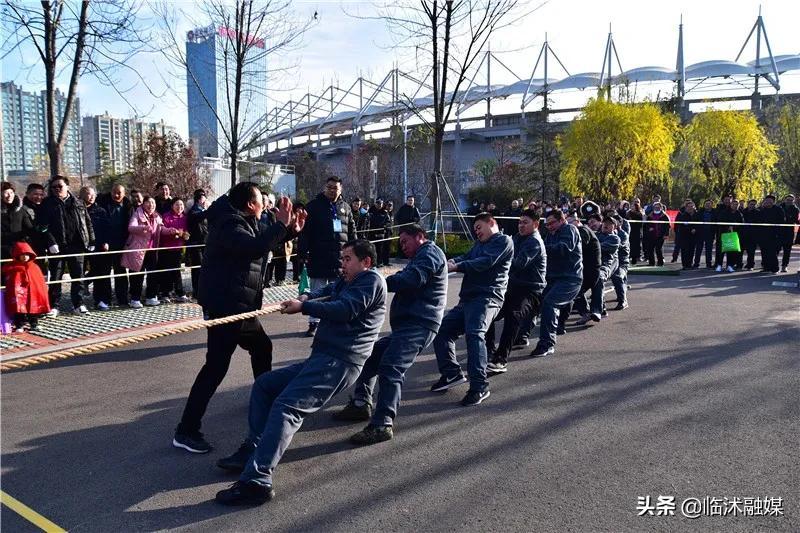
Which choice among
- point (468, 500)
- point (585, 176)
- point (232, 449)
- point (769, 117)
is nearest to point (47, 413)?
point (232, 449)

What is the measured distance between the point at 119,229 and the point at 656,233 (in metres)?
13.2

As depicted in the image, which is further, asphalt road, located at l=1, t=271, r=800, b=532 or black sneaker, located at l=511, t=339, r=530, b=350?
black sneaker, located at l=511, t=339, r=530, b=350

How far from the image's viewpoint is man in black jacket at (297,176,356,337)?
8047mm

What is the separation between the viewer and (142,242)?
10047 mm

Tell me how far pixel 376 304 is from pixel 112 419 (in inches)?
105

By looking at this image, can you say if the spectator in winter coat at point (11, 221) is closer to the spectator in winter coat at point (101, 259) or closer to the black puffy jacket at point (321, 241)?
the spectator in winter coat at point (101, 259)

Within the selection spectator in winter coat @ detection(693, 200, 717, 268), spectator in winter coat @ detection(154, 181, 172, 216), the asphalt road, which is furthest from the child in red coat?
spectator in winter coat @ detection(693, 200, 717, 268)

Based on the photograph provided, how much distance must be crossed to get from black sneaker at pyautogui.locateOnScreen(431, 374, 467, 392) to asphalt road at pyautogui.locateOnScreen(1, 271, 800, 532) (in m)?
0.14

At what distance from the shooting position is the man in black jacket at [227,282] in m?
4.49

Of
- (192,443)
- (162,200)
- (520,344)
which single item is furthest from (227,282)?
(162,200)

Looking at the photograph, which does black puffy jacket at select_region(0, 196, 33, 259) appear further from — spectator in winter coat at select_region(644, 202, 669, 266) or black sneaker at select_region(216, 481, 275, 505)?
spectator in winter coat at select_region(644, 202, 669, 266)

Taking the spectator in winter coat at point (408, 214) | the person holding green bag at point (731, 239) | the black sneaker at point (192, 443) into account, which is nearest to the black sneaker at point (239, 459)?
the black sneaker at point (192, 443)

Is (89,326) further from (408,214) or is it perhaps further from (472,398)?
(408,214)

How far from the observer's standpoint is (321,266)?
807 centimetres
